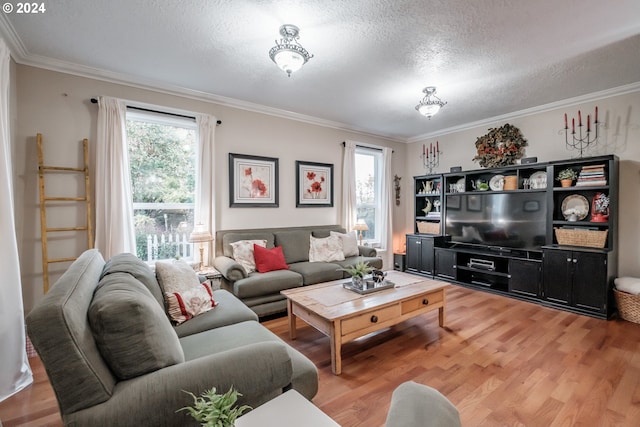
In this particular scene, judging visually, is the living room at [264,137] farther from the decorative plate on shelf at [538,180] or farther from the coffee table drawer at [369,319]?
the coffee table drawer at [369,319]

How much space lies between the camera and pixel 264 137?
4152mm

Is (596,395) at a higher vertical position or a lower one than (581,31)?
lower

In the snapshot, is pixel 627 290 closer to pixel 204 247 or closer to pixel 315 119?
pixel 315 119

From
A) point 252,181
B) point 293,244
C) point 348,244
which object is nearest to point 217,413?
point 293,244

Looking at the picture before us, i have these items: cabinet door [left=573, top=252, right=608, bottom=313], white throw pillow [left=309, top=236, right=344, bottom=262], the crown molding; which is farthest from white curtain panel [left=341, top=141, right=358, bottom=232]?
cabinet door [left=573, top=252, right=608, bottom=313]

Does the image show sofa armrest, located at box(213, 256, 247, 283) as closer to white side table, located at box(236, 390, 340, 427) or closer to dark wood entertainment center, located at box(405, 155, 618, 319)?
white side table, located at box(236, 390, 340, 427)

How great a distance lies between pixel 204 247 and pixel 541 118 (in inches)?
195

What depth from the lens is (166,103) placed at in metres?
3.40

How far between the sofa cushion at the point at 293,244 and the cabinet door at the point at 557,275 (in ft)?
10.1

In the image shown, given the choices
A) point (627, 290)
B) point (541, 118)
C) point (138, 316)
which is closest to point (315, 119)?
point (541, 118)

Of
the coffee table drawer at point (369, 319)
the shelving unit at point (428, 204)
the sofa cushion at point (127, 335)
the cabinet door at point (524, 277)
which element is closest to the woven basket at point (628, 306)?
the cabinet door at point (524, 277)

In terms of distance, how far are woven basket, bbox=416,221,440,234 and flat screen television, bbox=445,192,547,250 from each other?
0.61 feet

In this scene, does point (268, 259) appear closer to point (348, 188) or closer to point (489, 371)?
point (348, 188)

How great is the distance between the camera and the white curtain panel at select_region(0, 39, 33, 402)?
1968 mm
